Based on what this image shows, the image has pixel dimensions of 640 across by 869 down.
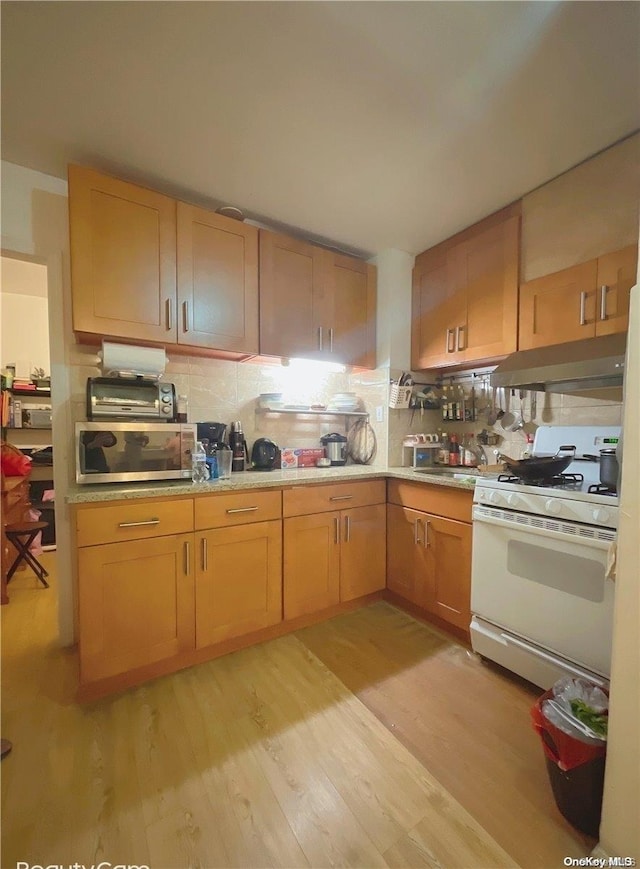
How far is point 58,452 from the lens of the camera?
181 centimetres

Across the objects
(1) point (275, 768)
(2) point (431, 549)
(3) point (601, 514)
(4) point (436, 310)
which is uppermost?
(4) point (436, 310)

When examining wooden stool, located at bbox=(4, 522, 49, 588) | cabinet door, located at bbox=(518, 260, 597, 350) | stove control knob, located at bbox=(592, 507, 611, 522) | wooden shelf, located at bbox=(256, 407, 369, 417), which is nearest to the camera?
stove control knob, located at bbox=(592, 507, 611, 522)

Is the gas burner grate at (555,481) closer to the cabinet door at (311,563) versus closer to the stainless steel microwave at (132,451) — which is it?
the cabinet door at (311,563)

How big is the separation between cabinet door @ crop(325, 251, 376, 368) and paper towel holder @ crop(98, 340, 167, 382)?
3.53 ft

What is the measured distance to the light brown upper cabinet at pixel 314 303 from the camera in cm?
210

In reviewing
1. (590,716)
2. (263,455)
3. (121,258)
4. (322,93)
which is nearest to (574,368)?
(590,716)

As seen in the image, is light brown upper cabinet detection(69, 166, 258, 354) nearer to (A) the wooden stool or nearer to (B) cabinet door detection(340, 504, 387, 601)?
(B) cabinet door detection(340, 504, 387, 601)

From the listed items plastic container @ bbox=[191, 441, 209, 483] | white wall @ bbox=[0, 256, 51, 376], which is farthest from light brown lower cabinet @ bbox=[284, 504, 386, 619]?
→ white wall @ bbox=[0, 256, 51, 376]

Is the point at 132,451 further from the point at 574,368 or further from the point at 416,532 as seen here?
the point at 574,368

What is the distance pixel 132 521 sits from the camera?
59.1 inches

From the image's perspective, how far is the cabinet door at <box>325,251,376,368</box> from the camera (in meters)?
2.35

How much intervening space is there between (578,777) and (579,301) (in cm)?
184

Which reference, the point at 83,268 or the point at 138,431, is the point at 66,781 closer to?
the point at 138,431

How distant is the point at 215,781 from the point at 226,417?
68.0 inches
